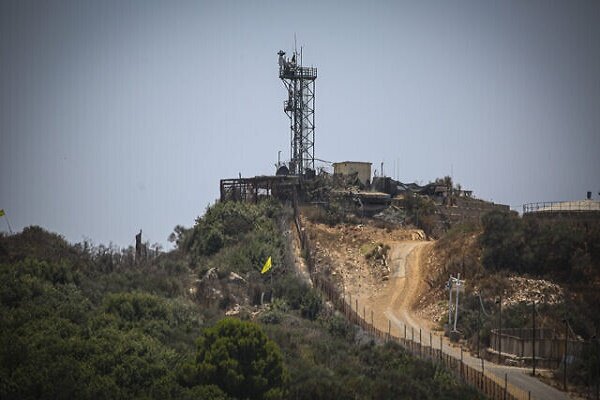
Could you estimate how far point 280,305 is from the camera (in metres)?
44.9

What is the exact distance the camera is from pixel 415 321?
147 ft

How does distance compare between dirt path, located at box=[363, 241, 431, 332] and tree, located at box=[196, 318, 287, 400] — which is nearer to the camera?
tree, located at box=[196, 318, 287, 400]

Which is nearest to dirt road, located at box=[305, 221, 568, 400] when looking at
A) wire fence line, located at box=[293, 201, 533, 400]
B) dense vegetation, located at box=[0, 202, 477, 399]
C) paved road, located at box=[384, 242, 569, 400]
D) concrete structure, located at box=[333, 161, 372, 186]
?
paved road, located at box=[384, 242, 569, 400]

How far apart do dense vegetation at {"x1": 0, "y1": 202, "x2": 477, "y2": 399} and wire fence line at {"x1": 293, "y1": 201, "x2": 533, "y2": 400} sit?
2.83 feet

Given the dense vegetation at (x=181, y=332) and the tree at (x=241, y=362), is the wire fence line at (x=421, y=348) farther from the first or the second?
the tree at (x=241, y=362)

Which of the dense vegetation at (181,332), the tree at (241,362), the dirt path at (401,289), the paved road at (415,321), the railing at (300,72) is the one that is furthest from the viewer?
the railing at (300,72)

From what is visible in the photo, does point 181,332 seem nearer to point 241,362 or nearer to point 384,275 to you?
point 241,362

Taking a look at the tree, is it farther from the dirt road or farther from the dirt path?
the dirt path

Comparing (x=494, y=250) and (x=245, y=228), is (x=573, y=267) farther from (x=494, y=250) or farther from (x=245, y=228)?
(x=245, y=228)

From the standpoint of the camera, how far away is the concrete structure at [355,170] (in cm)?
6400

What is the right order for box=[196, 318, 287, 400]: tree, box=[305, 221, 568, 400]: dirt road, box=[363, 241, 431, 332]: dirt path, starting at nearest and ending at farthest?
box=[196, 318, 287, 400]: tree
box=[305, 221, 568, 400]: dirt road
box=[363, 241, 431, 332]: dirt path

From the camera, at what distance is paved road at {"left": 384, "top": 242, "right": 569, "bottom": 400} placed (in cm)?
3403

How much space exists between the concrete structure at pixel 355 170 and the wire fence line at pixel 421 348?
10.6m

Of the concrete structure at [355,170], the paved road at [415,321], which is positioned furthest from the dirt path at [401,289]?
the concrete structure at [355,170]
